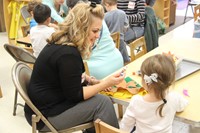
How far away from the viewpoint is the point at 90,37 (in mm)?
1577

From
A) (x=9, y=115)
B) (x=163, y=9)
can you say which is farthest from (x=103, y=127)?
(x=163, y=9)

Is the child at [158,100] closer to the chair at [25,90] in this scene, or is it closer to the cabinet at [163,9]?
the chair at [25,90]

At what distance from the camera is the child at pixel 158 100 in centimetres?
128

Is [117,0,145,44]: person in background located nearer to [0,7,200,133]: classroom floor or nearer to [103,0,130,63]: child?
[103,0,130,63]: child

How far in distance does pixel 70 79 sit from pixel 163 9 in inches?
166

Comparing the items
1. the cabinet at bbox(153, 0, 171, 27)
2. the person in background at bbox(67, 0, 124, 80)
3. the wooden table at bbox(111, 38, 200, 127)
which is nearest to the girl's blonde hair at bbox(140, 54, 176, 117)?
the wooden table at bbox(111, 38, 200, 127)

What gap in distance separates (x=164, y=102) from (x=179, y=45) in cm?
104

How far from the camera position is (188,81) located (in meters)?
1.60

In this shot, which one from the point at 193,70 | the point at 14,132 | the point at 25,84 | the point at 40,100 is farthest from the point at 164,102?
the point at 14,132

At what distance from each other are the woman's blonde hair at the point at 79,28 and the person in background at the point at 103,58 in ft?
2.00

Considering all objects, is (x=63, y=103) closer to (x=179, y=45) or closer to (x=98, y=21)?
(x=98, y=21)

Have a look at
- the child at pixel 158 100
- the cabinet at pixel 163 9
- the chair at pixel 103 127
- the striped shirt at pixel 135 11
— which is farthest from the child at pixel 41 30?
the cabinet at pixel 163 9

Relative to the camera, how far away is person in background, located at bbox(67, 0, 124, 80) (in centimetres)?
218

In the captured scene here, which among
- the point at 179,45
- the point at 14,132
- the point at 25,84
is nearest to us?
the point at 25,84
